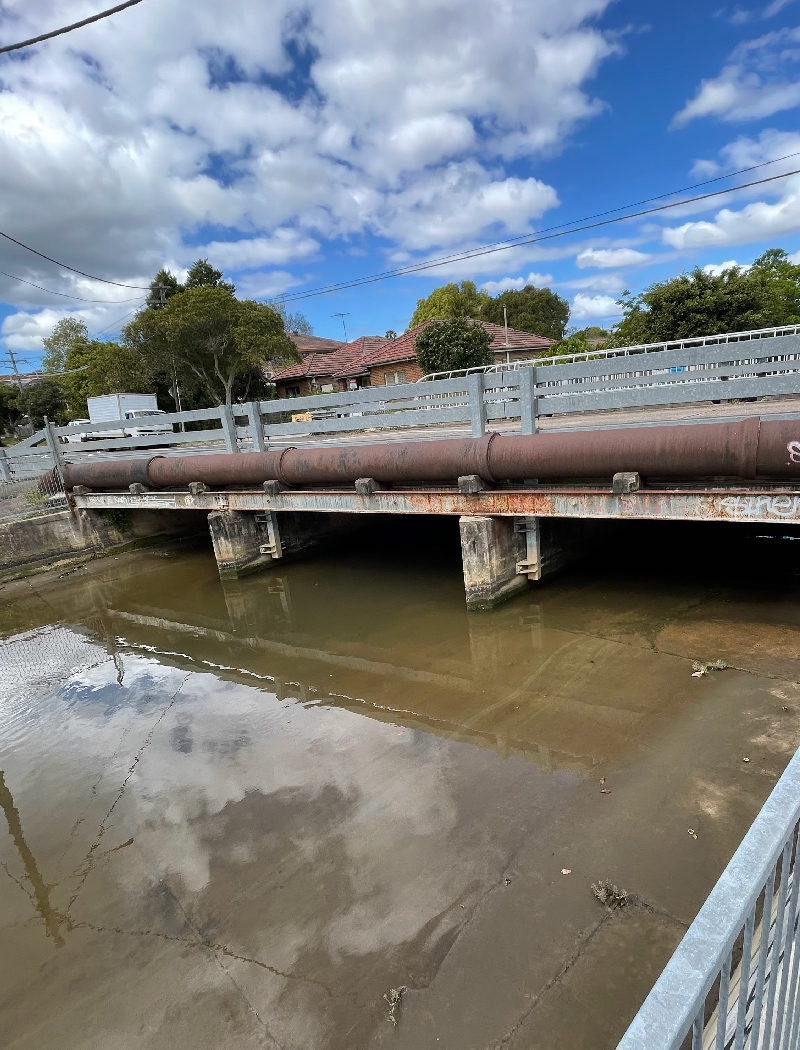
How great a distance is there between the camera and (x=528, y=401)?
6.85 m

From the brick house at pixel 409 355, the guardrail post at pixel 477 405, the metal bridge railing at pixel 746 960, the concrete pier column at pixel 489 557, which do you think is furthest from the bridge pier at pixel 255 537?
the brick house at pixel 409 355

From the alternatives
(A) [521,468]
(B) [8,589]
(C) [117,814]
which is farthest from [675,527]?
(B) [8,589]

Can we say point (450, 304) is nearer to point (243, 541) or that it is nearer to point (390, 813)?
point (243, 541)

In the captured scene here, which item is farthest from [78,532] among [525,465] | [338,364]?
[338,364]

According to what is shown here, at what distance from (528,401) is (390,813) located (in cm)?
477

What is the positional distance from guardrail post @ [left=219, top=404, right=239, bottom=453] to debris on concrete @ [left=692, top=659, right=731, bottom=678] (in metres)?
8.07

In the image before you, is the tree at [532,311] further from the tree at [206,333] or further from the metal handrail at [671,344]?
the metal handrail at [671,344]

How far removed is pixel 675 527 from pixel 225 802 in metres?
9.27

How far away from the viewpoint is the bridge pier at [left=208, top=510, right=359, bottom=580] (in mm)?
10688

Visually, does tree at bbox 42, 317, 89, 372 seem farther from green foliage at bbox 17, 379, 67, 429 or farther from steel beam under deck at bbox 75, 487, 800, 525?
steel beam under deck at bbox 75, 487, 800, 525

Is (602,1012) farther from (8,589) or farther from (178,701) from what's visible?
(8,589)

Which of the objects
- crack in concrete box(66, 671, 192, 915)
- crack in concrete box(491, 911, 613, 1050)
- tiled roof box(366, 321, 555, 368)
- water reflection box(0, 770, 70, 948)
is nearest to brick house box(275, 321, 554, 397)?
tiled roof box(366, 321, 555, 368)

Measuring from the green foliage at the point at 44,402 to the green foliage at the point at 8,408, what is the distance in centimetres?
429

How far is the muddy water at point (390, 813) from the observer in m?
2.92
